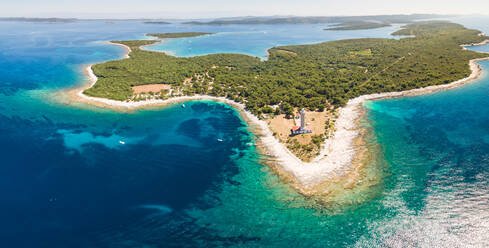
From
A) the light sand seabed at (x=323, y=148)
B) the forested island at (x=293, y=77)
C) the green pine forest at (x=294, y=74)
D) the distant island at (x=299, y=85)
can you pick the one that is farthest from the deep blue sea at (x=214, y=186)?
the green pine forest at (x=294, y=74)

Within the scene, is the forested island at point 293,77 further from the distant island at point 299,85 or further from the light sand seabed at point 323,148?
the light sand seabed at point 323,148

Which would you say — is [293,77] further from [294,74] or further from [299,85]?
[299,85]

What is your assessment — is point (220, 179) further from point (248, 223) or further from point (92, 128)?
point (92, 128)

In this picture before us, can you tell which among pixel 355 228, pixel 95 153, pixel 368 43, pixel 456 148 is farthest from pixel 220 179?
pixel 368 43

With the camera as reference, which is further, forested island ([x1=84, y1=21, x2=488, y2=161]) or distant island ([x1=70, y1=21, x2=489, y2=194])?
forested island ([x1=84, y1=21, x2=488, y2=161])

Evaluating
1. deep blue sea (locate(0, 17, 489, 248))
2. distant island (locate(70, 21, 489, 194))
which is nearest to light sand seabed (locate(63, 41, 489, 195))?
distant island (locate(70, 21, 489, 194))

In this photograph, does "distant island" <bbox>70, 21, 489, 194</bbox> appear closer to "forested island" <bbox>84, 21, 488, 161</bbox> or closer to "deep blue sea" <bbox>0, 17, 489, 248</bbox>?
"forested island" <bbox>84, 21, 488, 161</bbox>
